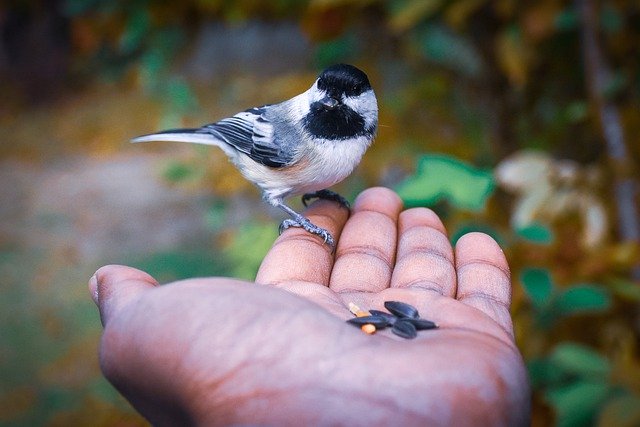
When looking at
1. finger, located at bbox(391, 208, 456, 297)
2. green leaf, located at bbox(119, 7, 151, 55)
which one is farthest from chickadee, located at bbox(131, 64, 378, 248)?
green leaf, located at bbox(119, 7, 151, 55)

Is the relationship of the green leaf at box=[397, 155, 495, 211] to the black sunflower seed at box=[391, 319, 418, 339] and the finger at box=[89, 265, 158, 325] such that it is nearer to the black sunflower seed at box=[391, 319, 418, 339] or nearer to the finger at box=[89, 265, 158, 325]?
the black sunflower seed at box=[391, 319, 418, 339]

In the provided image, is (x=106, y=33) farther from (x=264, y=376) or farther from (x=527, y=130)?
(x=264, y=376)

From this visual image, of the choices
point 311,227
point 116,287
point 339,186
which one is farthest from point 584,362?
point 116,287

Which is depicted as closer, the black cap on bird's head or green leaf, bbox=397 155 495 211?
the black cap on bird's head

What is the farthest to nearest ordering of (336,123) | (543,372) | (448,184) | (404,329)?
(543,372), (448,184), (336,123), (404,329)

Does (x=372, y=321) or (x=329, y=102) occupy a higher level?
(x=329, y=102)

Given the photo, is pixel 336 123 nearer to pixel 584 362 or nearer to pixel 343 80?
pixel 343 80

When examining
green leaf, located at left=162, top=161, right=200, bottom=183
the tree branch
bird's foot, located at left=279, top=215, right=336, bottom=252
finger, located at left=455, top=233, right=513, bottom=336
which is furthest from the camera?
green leaf, located at left=162, top=161, right=200, bottom=183
